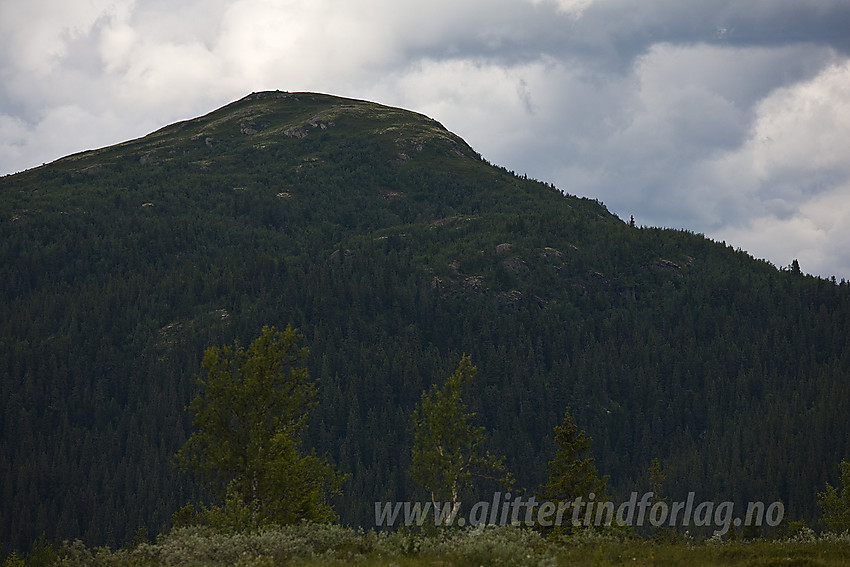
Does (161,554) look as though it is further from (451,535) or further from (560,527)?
(560,527)

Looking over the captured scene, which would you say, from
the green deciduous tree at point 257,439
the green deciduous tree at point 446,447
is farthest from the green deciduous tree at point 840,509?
the green deciduous tree at point 257,439

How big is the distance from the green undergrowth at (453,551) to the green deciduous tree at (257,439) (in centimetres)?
1584

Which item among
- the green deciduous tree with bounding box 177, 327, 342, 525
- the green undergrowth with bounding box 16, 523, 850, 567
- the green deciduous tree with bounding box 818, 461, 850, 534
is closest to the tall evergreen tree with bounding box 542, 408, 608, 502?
the green deciduous tree with bounding box 177, 327, 342, 525

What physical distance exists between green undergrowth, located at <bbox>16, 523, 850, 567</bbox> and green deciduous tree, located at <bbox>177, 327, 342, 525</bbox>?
1584 centimetres

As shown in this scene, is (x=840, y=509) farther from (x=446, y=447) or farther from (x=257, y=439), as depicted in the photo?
(x=257, y=439)

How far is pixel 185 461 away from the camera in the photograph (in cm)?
5828

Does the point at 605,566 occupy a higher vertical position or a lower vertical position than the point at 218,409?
lower

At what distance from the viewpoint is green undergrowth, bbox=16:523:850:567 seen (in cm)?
3319

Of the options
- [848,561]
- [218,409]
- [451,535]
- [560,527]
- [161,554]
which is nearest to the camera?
[848,561]

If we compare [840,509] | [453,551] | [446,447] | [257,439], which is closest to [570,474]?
[446,447]

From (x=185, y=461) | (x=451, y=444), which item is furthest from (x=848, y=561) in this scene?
(x=185, y=461)

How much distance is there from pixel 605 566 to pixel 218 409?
31650mm

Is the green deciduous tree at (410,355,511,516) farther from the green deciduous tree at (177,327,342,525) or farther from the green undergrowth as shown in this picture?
the green undergrowth

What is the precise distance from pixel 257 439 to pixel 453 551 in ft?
81.9
